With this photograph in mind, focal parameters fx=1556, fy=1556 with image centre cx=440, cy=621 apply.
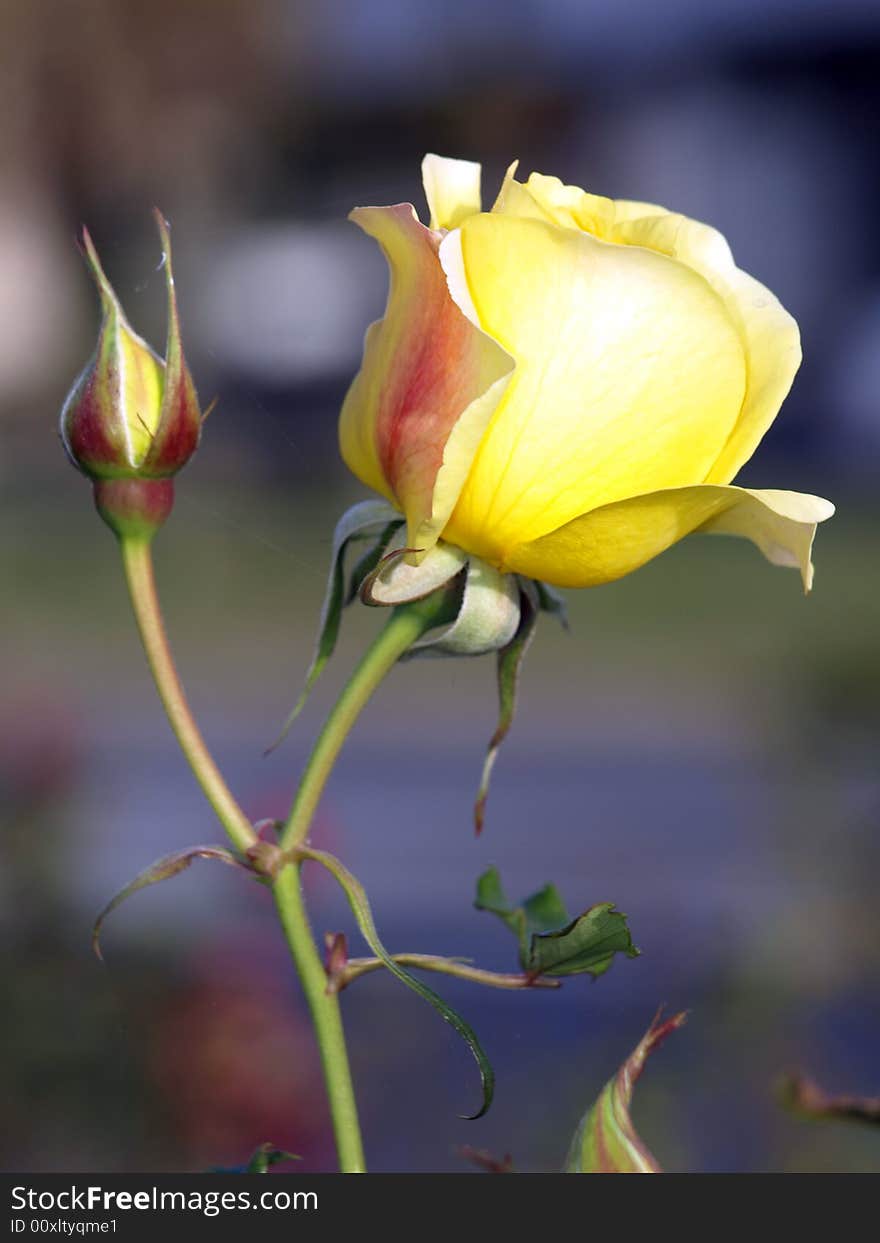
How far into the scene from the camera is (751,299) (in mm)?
378

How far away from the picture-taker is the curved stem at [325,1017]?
33 cm

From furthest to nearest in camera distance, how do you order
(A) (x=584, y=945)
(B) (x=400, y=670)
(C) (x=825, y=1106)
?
(B) (x=400, y=670), (A) (x=584, y=945), (C) (x=825, y=1106)

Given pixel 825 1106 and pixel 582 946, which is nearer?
pixel 825 1106

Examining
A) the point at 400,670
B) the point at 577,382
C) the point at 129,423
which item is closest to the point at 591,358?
the point at 577,382

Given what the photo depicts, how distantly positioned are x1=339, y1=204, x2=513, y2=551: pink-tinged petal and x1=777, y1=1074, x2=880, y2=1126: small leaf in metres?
0.16

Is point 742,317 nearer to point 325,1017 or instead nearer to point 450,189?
point 450,189

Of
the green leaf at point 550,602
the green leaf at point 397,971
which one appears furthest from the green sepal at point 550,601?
the green leaf at point 397,971

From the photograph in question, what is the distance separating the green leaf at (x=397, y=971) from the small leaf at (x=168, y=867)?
0.05 ft

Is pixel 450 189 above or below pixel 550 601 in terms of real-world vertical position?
above

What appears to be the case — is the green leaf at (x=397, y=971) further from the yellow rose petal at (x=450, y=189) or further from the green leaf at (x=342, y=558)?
the yellow rose petal at (x=450, y=189)

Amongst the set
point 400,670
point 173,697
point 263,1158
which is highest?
point 400,670

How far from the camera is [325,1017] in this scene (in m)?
0.33

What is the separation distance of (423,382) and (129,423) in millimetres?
70

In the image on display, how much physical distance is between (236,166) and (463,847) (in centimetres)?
257
